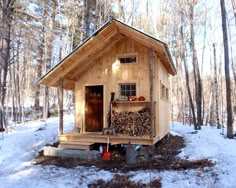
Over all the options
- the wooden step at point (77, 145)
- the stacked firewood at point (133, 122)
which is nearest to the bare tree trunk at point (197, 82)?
the stacked firewood at point (133, 122)

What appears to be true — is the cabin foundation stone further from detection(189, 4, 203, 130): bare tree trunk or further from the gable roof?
detection(189, 4, 203, 130): bare tree trunk

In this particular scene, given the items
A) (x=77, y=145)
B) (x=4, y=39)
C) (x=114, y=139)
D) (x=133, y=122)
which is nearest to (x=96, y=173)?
(x=114, y=139)

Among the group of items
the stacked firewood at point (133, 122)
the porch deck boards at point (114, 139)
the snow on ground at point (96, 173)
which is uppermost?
the stacked firewood at point (133, 122)

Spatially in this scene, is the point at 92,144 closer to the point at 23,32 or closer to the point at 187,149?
the point at 187,149

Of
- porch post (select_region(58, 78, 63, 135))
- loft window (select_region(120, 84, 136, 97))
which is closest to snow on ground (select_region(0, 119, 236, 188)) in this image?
porch post (select_region(58, 78, 63, 135))

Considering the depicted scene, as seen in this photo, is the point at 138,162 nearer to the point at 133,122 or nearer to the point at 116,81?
the point at 133,122

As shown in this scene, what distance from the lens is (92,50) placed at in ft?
30.3

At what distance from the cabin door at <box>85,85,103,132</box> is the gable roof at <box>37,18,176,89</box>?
2.96ft

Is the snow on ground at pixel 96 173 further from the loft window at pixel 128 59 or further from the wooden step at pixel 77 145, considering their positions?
the loft window at pixel 128 59

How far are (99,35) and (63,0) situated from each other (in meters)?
10.6

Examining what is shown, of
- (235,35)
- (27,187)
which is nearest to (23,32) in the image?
(27,187)

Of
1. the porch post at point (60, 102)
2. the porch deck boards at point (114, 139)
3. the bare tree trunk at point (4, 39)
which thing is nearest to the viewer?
the porch deck boards at point (114, 139)

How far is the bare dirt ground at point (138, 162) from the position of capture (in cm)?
601

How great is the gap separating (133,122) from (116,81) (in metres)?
1.78
